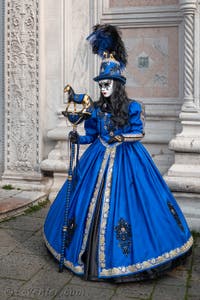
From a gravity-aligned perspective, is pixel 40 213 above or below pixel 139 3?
below

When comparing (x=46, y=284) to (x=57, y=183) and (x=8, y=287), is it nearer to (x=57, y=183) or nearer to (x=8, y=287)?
(x=8, y=287)

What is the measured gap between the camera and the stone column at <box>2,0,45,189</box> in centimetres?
627

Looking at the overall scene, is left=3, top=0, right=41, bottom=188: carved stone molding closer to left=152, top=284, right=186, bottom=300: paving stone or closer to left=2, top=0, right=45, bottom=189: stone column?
left=2, top=0, right=45, bottom=189: stone column

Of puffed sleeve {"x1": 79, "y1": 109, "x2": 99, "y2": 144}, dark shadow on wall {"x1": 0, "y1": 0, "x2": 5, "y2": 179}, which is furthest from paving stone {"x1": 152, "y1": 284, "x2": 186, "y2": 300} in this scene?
dark shadow on wall {"x1": 0, "y1": 0, "x2": 5, "y2": 179}

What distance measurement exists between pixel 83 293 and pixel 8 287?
55 cm

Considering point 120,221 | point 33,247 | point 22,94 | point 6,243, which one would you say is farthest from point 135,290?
point 22,94

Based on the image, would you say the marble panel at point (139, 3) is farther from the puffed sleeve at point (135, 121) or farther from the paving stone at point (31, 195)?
the paving stone at point (31, 195)


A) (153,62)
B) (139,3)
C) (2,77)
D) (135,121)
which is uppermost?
(139,3)

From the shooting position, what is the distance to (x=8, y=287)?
11.7 feet

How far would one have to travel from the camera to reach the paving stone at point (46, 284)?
3.46 m

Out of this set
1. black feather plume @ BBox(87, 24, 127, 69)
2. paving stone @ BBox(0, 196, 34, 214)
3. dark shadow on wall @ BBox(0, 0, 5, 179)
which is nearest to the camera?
black feather plume @ BBox(87, 24, 127, 69)

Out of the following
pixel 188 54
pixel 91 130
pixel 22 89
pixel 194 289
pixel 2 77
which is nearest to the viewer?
pixel 194 289

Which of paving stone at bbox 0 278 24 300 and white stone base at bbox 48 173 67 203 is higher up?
white stone base at bbox 48 173 67 203

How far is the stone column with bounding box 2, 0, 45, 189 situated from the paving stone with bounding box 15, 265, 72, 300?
2.43 metres
